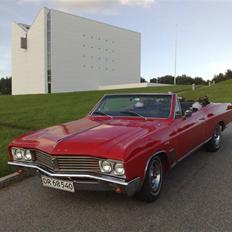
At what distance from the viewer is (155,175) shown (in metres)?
4.98

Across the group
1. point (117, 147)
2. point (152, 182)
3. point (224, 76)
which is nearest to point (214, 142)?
point (152, 182)

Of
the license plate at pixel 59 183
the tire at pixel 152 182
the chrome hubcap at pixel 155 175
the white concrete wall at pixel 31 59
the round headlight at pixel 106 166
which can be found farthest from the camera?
the white concrete wall at pixel 31 59

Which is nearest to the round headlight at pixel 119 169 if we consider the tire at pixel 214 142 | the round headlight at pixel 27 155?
the round headlight at pixel 27 155

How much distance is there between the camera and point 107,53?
82.9 metres

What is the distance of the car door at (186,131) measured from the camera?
5703 mm

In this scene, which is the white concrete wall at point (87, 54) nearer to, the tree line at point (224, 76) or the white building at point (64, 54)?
the white building at point (64, 54)

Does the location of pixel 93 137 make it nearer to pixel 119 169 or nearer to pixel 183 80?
pixel 119 169

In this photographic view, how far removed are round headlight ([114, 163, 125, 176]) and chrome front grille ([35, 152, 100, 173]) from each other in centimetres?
22

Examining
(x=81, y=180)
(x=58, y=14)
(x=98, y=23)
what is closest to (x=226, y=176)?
(x=81, y=180)

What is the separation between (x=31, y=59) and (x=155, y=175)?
73730 mm

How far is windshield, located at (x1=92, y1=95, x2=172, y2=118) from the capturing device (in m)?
6.02

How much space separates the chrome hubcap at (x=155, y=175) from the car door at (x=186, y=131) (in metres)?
0.64

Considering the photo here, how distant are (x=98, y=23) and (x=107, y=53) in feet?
22.0

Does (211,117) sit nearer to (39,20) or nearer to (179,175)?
(179,175)
